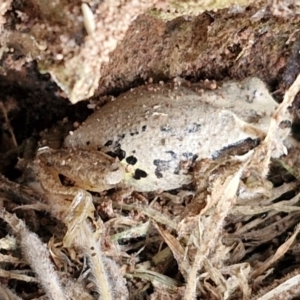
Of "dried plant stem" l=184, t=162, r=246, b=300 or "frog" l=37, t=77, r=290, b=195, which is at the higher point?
"frog" l=37, t=77, r=290, b=195

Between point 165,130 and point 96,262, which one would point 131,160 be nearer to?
point 165,130

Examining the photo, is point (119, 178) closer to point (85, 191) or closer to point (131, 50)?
point (85, 191)

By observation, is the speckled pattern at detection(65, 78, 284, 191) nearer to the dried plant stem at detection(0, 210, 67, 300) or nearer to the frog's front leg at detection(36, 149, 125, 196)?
the frog's front leg at detection(36, 149, 125, 196)

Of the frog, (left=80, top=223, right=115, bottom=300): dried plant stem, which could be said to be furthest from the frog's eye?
(left=80, top=223, right=115, bottom=300): dried plant stem

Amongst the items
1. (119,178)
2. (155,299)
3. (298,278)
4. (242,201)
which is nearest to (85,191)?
(119,178)

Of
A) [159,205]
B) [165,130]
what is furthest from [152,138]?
[159,205]

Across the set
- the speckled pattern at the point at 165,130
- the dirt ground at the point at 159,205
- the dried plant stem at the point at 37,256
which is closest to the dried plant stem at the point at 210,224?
the dirt ground at the point at 159,205
